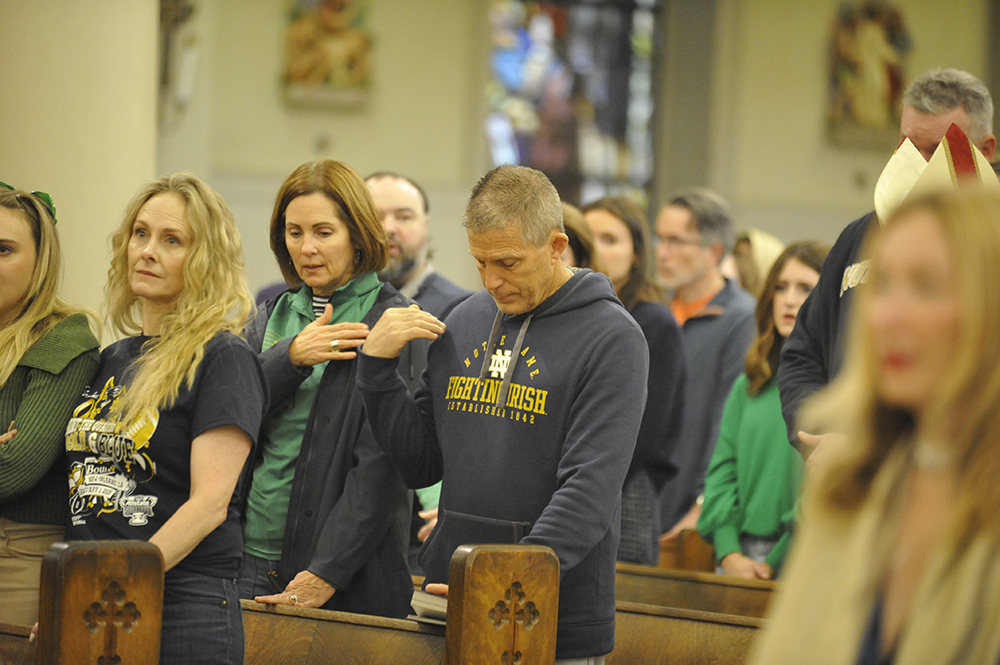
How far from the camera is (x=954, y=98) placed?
2574mm

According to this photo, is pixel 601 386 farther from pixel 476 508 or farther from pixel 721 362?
pixel 721 362

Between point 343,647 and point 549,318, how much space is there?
83cm

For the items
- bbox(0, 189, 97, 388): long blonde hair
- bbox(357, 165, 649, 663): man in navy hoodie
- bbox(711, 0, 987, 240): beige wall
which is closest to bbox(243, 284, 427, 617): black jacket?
bbox(357, 165, 649, 663): man in navy hoodie

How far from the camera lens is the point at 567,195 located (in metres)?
11.0

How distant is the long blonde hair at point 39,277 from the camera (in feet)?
8.80

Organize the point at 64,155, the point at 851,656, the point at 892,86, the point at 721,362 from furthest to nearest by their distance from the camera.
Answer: the point at 892,86 → the point at 721,362 → the point at 64,155 → the point at 851,656

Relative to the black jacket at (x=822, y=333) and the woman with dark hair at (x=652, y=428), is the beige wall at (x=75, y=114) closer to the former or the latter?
the woman with dark hair at (x=652, y=428)

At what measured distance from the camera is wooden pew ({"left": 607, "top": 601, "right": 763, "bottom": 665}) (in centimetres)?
273

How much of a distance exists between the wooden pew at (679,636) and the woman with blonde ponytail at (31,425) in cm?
144

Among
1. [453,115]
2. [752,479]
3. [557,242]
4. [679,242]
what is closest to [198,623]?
[557,242]

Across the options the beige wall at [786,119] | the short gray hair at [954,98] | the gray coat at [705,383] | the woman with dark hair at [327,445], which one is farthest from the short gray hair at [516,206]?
the beige wall at [786,119]

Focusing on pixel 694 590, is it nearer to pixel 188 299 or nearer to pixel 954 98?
pixel 954 98

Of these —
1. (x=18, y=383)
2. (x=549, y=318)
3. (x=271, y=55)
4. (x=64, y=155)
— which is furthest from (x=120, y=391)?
(x=271, y=55)

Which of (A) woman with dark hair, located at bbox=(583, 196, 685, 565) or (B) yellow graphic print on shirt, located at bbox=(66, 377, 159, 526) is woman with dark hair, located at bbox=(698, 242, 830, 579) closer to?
(A) woman with dark hair, located at bbox=(583, 196, 685, 565)
